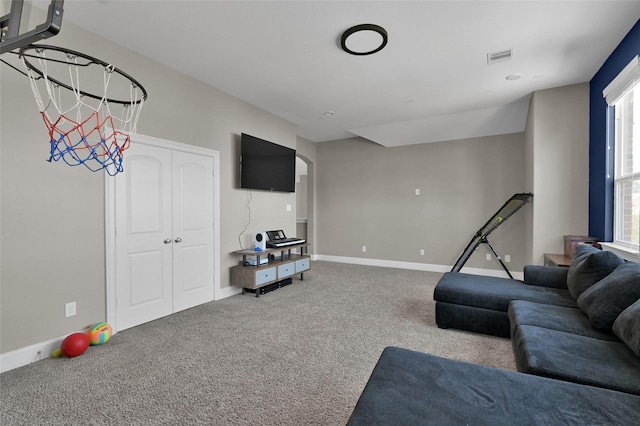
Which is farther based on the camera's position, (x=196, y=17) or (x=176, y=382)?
(x=196, y=17)

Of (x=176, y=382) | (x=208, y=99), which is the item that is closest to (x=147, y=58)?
(x=208, y=99)

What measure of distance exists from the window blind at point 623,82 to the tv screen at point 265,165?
418cm

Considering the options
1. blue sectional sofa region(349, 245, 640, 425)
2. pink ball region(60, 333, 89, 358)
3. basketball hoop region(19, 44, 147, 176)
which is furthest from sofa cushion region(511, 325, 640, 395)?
pink ball region(60, 333, 89, 358)

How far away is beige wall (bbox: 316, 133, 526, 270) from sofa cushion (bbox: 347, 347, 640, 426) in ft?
15.2

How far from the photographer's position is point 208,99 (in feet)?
12.8

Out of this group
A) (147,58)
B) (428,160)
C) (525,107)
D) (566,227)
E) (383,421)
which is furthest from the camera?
(428,160)

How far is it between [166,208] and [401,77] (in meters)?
3.22

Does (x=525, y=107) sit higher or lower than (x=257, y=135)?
higher

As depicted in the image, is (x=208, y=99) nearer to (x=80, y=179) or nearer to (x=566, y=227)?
(x=80, y=179)

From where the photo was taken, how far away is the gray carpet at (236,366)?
175cm

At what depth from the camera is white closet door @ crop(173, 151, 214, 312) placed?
3527 mm

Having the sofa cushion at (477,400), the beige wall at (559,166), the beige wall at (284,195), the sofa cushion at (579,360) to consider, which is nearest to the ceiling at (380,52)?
the beige wall at (559,166)

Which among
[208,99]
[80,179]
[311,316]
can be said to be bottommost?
[311,316]

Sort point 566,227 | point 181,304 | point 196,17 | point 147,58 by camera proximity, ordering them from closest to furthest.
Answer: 1. point 196,17
2. point 147,58
3. point 181,304
4. point 566,227
